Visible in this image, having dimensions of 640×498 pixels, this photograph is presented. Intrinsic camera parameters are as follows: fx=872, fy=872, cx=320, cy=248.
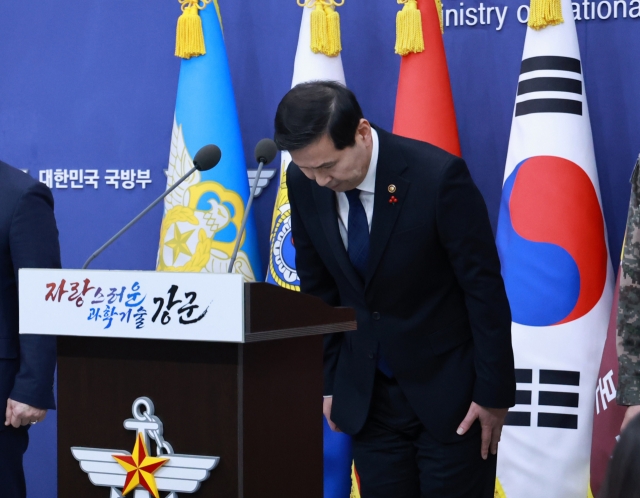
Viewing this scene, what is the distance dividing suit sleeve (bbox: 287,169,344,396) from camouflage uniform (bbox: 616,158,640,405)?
71 centimetres

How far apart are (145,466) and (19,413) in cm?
94

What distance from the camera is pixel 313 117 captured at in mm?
1843

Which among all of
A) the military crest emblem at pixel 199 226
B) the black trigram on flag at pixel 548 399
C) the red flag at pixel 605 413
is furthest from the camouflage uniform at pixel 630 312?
the military crest emblem at pixel 199 226

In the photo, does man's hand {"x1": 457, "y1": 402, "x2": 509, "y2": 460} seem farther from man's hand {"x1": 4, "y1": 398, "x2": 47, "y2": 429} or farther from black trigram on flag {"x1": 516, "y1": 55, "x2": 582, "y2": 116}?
black trigram on flag {"x1": 516, "y1": 55, "x2": 582, "y2": 116}

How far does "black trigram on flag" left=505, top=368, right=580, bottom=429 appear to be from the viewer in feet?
9.61

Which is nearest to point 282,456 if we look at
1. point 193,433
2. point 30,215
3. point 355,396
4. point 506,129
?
point 193,433

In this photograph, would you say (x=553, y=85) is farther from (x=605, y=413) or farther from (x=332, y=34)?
(x=605, y=413)

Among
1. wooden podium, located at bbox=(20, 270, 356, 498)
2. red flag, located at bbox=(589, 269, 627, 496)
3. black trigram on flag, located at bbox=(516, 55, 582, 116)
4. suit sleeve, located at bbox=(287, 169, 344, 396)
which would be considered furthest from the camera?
black trigram on flag, located at bbox=(516, 55, 582, 116)

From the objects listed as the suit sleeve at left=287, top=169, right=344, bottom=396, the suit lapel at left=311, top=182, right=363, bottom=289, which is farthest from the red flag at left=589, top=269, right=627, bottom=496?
the suit lapel at left=311, top=182, right=363, bottom=289

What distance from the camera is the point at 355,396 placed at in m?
2.22

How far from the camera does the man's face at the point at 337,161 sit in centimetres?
187

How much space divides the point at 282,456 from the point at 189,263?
1815 millimetres

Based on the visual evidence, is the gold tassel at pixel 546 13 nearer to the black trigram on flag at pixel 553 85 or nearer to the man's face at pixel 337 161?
the black trigram on flag at pixel 553 85

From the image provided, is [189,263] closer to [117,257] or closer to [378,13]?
[117,257]
